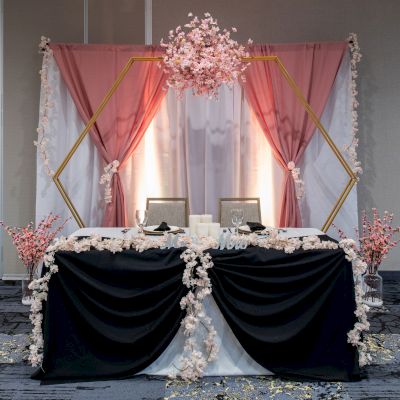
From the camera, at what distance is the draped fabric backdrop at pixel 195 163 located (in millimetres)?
4863

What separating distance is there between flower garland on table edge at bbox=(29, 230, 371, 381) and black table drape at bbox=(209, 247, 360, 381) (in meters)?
0.04

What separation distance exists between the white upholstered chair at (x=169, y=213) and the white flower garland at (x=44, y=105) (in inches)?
47.0

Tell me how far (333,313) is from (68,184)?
3112mm

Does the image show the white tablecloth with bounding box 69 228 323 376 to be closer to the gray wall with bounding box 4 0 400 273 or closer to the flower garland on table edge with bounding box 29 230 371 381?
the flower garland on table edge with bounding box 29 230 371 381

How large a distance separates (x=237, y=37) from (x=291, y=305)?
10.2 ft

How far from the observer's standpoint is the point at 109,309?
2.69 m

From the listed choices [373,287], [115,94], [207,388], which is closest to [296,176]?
[373,287]

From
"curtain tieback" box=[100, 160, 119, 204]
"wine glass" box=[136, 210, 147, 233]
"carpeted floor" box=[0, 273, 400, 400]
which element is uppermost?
"curtain tieback" box=[100, 160, 119, 204]

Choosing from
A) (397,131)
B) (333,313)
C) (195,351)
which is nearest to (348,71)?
(397,131)

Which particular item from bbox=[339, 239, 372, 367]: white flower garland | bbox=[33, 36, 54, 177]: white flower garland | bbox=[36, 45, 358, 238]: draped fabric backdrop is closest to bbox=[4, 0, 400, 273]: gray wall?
bbox=[33, 36, 54, 177]: white flower garland

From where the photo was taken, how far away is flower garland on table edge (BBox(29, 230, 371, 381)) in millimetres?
2641

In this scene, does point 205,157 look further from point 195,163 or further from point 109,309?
point 109,309

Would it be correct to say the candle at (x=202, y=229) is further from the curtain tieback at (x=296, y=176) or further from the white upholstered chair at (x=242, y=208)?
the curtain tieback at (x=296, y=176)

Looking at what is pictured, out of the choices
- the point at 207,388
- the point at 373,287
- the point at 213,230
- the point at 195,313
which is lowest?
the point at 207,388
